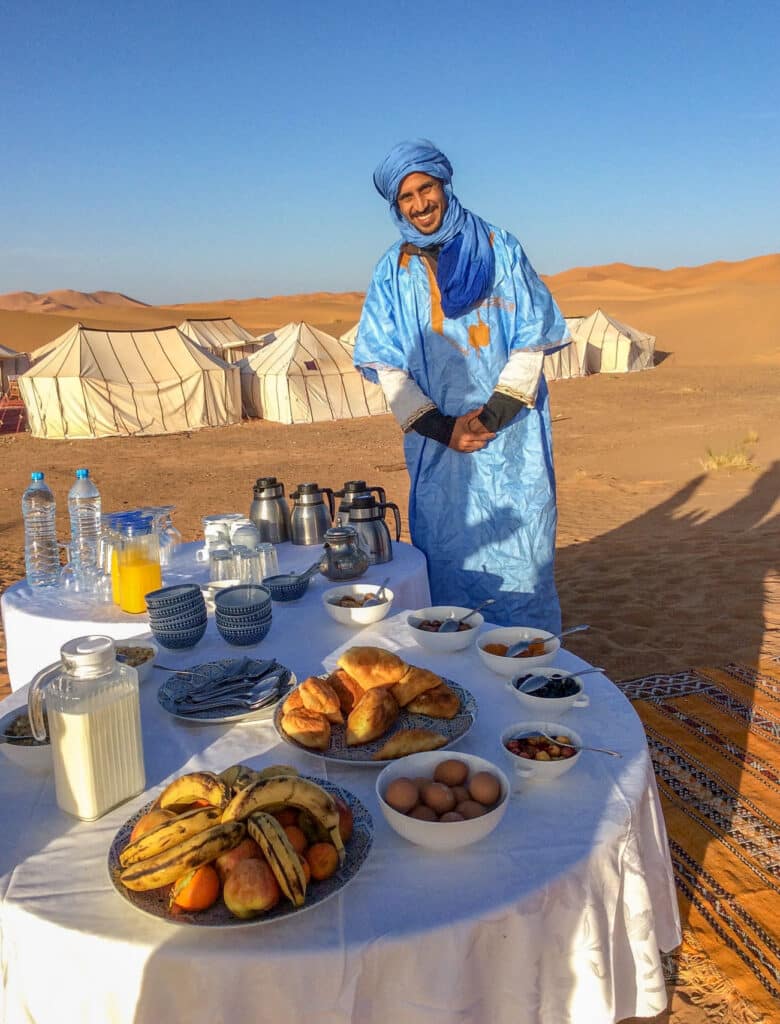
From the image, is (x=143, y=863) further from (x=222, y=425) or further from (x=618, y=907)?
(x=222, y=425)

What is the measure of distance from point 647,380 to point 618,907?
24.1m

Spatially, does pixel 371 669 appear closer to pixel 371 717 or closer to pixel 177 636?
pixel 371 717

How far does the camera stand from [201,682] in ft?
5.93

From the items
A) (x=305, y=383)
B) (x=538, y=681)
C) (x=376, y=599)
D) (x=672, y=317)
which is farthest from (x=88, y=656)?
(x=672, y=317)

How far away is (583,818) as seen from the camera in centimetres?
134

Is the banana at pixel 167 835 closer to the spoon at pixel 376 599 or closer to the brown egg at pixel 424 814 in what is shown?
the brown egg at pixel 424 814

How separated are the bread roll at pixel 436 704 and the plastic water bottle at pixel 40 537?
1814mm

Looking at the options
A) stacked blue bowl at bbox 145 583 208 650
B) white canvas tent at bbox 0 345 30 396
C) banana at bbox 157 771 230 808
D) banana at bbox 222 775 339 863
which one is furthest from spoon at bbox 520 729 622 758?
white canvas tent at bbox 0 345 30 396

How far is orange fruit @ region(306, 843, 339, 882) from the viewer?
1138 millimetres

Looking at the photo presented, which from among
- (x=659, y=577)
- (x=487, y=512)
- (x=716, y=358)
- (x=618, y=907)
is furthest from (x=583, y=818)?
(x=716, y=358)

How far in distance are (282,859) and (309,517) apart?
2244 millimetres

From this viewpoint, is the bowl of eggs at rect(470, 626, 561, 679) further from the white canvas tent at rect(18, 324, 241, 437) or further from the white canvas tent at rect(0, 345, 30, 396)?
the white canvas tent at rect(0, 345, 30, 396)

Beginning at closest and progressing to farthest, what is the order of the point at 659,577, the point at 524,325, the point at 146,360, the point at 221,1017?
1. the point at 221,1017
2. the point at 524,325
3. the point at 659,577
4. the point at 146,360

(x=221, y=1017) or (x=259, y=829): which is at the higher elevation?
(x=259, y=829)
